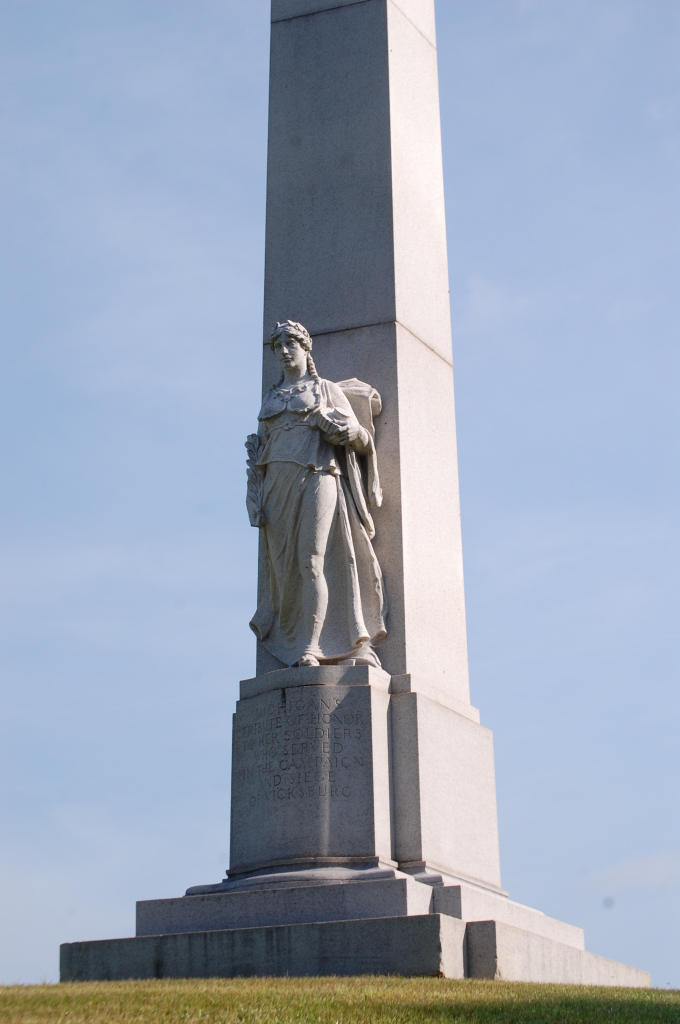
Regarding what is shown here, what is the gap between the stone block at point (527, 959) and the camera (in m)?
12.3

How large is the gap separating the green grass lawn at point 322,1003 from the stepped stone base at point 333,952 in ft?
1.31

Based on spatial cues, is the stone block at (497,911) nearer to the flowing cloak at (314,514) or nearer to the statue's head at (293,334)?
the flowing cloak at (314,514)

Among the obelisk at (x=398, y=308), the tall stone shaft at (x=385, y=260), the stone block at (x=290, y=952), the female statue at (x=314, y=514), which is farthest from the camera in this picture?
the tall stone shaft at (x=385, y=260)

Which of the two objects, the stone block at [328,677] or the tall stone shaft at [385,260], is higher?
the tall stone shaft at [385,260]

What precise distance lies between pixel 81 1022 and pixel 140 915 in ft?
12.5

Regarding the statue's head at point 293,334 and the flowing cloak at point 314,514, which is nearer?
the flowing cloak at point 314,514

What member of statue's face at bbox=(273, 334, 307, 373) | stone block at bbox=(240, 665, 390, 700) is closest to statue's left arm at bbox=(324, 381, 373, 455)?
statue's face at bbox=(273, 334, 307, 373)

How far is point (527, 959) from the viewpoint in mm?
12906

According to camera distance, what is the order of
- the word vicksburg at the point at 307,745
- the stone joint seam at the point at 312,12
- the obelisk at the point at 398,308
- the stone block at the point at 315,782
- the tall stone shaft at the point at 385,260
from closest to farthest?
1. the stone block at the point at 315,782
2. the word vicksburg at the point at 307,745
3. the obelisk at the point at 398,308
4. the tall stone shaft at the point at 385,260
5. the stone joint seam at the point at 312,12

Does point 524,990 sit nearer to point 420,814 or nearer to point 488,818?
point 420,814

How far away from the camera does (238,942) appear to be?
1251 cm

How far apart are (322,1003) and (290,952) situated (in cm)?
189

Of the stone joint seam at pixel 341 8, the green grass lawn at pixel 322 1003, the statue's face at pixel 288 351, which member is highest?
the stone joint seam at pixel 341 8

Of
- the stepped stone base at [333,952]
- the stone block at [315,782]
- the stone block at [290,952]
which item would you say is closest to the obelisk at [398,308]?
the stone block at [315,782]
